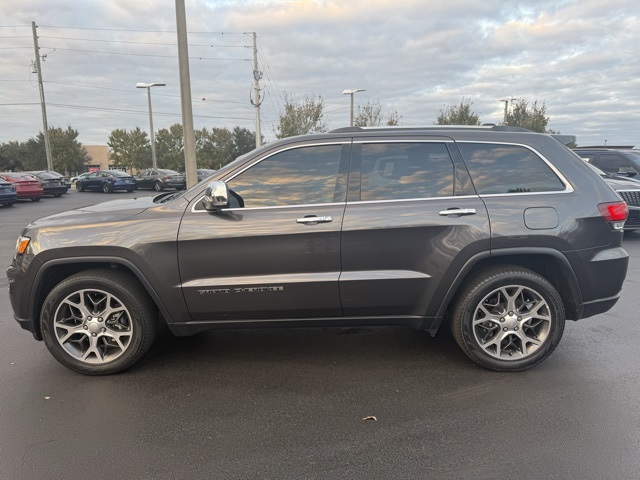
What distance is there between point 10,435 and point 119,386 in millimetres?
745

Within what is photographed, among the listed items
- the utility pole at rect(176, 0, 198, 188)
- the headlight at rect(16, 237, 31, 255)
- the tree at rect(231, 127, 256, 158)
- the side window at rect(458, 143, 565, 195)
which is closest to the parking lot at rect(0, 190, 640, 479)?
the headlight at rect(16, 237, 31, 255)

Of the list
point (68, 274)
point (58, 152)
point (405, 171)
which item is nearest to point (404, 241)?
point (405, 171)

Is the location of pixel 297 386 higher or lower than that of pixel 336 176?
lower

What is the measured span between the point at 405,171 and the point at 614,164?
9627 millimetres

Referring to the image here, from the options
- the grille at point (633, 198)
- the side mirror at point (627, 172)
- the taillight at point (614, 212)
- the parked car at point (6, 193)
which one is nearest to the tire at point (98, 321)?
the taillight at point (614, 212)

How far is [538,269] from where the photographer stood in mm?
3680

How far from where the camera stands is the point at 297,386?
3412 mm

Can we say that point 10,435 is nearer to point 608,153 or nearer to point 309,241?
point 309,241

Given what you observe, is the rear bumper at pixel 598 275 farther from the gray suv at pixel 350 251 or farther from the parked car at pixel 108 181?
the parked car at pixel 108 181

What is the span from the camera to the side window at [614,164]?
1050cm

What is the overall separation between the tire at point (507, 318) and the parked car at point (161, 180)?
26.4 metres

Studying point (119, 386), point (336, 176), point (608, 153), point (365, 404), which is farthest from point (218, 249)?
point (608, 153)

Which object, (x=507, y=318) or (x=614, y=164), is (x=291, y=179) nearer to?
(x=507, y=318)

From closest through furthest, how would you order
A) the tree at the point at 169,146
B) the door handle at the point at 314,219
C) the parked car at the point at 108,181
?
the door handle at the point at 314,219 < the parked car at the point at 108,181 < the tree at the point at 169,146
